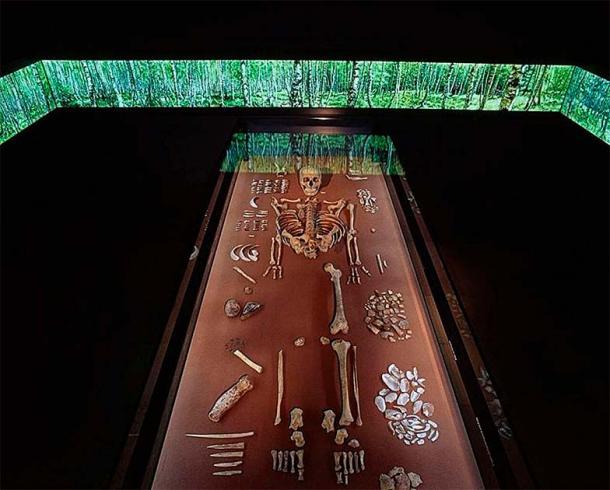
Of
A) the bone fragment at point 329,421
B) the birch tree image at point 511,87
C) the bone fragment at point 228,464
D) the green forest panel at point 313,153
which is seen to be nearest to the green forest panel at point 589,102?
the birch tree image at point 511,87

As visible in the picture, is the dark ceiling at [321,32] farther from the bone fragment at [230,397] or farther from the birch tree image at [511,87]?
the bone fragment at [230,397]

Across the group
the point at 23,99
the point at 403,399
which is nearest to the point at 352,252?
the point at 403,399

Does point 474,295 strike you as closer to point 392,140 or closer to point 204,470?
point 204,470

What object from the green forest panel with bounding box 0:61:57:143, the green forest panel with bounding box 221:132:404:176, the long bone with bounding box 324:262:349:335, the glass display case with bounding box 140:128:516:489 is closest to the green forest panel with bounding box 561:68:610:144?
the green forest panel with bounding box 221:132:404:176

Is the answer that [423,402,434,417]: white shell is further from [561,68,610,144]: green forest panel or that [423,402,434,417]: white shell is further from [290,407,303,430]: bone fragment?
[561,68,610,144]: green forest panel

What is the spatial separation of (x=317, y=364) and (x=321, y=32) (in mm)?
1733

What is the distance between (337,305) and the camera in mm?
1454

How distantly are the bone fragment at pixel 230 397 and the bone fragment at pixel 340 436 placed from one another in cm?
25

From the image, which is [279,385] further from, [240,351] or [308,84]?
[308,84]

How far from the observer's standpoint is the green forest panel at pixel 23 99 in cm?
210

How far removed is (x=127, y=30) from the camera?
2.40 metres

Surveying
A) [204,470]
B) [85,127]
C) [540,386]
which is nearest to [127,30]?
[85,127]

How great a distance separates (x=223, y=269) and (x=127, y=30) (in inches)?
60.9

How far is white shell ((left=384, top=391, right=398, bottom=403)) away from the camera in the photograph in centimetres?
118
